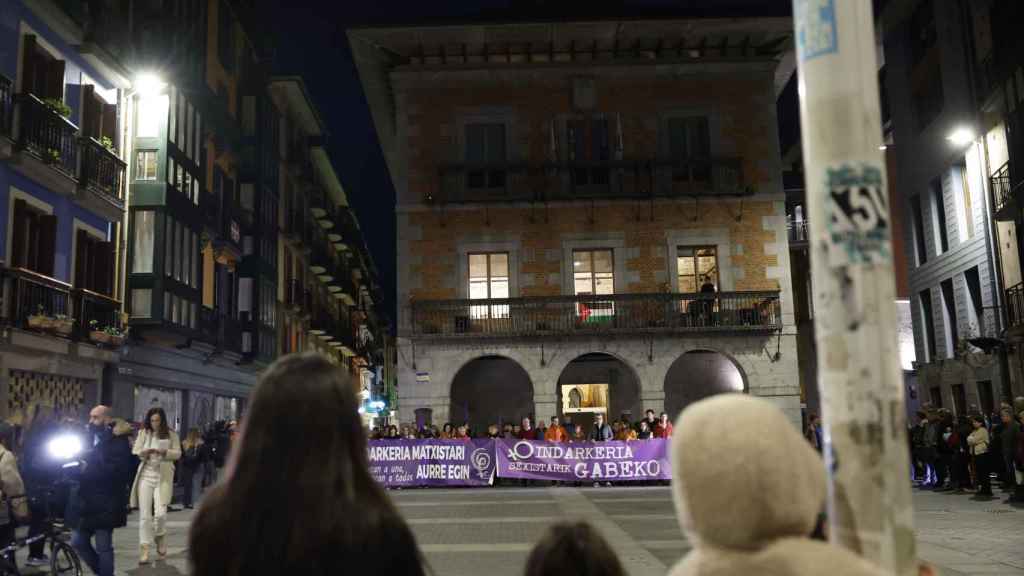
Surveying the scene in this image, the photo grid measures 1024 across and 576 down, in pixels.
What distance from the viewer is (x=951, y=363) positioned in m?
29.6

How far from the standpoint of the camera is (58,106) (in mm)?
19594

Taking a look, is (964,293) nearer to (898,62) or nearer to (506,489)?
(898,62)

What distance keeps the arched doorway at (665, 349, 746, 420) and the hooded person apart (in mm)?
28879

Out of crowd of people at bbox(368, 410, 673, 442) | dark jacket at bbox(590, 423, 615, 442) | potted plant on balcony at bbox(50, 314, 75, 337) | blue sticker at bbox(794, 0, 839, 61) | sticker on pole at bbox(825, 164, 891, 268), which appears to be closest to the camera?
sticker on pole at bbox(825, 164, 891, 268)

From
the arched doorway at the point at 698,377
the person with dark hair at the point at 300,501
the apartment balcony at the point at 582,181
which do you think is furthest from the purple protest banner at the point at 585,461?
the person with dark hair at the point at 300,501

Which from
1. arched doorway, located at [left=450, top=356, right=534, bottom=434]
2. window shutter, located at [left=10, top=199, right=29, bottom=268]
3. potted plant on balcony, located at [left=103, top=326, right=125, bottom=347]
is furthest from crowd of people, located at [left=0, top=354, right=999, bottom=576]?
arched doorway, located at [left=450, top=356, right=534, bottom=434]

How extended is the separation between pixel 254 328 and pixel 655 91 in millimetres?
17108

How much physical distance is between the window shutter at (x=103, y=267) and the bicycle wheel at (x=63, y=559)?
12888 millimetres

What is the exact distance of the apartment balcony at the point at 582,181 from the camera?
94.8 ft

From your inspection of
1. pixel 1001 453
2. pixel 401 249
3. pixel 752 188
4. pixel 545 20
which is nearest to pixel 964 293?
pixel 752 188

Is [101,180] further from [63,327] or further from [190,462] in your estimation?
[190,462]

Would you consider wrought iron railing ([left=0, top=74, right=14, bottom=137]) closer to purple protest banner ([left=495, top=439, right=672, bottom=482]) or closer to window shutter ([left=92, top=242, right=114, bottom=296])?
window shutter ([left=92, top=242, right=114, bottom=296])

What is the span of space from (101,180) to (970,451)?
20774 millimetres

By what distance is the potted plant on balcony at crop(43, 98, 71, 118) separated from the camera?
63.4 feet
